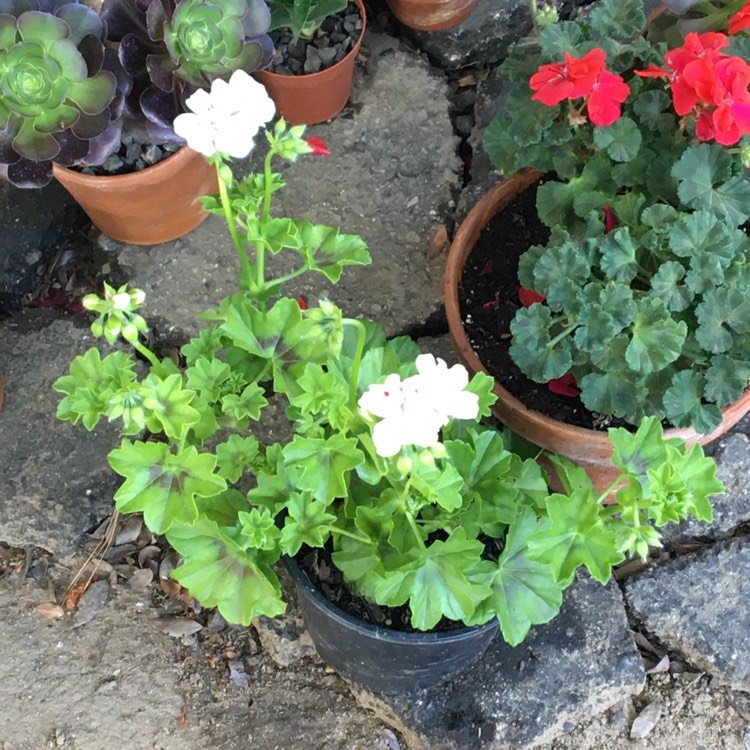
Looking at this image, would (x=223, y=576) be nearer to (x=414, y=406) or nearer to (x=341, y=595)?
(x=341, y=595)

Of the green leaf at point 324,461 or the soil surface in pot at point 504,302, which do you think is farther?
the soil surface in pot at point 504,302

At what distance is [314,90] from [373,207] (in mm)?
313

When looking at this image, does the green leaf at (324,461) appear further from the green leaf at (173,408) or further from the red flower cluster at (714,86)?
the red flower cluster at (714,86)

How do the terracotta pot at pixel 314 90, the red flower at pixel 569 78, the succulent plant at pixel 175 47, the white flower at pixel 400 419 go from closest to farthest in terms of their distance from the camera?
1. the white flower at pixel 400 419
2. the red flower at pixel 569 78
3. the succulent plant at pixel 175 47
4. the terracotta pot at pixel 314 90

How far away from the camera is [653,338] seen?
1.47 meters

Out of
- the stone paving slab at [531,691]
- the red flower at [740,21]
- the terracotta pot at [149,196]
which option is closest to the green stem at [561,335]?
the red flower at [740,21]

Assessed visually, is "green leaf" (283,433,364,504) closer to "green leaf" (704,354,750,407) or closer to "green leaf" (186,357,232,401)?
"green leaf" (186,357,232,401)

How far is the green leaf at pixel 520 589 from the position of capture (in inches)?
54.5

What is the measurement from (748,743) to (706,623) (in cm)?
27

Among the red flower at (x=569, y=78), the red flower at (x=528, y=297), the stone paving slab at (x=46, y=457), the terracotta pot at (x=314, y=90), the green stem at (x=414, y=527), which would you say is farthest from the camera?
the terracotta pot at (x=314, y=90)

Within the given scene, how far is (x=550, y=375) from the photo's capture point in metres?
1.54

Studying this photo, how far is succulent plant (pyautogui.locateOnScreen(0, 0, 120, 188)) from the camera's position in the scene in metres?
1.59

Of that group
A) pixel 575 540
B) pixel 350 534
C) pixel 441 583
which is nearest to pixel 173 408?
pixel 350 534

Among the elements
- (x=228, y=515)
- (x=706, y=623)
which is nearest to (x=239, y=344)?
(x=228, y=515)
